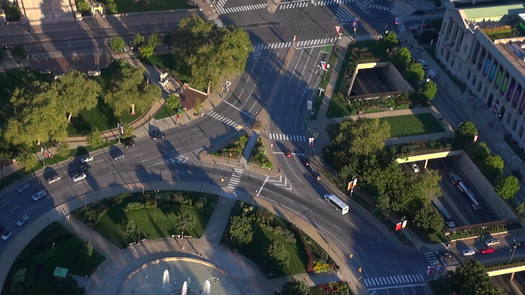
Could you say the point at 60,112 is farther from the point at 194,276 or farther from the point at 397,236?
the point at 397,236

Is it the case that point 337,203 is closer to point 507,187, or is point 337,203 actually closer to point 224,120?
point 507,187

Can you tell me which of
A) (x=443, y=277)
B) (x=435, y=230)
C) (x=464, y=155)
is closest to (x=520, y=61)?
(x=464, y=155)

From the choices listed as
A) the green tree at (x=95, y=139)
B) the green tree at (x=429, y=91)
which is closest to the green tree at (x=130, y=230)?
the green tree at (x=95, y=139)

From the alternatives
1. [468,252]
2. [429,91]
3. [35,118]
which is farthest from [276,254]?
[429,91]

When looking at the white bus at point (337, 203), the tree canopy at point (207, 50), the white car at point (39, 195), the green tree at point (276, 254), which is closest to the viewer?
the green tree at point (276, 254)

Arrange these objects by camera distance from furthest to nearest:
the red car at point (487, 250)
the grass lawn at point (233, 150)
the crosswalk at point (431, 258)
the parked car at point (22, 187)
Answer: the grass lawn at point (233, 150) → the parked car at point (22, 187) → the red car at point (487, 250) → the crosswalk at point (431, 258)

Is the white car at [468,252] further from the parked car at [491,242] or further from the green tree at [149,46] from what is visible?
the green tree at [149,46]
